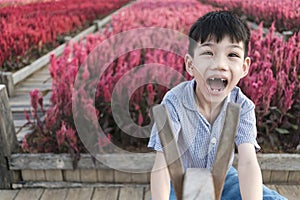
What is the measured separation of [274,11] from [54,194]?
632 centimetres

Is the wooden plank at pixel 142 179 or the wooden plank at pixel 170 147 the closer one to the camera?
Result: the wooden plank at pixel 170 147

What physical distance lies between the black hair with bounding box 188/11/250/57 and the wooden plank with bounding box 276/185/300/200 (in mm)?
1729

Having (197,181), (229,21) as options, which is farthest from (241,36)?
(197,181)

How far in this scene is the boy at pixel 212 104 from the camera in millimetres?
859

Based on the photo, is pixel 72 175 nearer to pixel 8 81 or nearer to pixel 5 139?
pixel 5 139

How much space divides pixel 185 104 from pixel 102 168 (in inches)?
55.3

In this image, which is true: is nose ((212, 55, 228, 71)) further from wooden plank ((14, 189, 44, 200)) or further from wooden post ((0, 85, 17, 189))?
wooden plank ((14, 189, 44, 200))

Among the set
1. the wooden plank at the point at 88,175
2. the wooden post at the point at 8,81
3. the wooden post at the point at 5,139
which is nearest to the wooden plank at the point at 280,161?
the wooden plank at the point at 88,175

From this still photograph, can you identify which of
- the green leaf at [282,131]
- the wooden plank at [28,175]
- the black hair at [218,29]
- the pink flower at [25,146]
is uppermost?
the black hair at [218,29]

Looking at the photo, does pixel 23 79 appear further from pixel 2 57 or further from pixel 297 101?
pixel 297 101

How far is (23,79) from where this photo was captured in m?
4.80

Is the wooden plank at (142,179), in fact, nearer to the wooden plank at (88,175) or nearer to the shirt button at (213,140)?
the wooden plank at (88,175)

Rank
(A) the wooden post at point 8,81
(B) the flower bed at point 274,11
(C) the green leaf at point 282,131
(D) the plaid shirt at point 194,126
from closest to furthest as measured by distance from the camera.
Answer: (D) the plaid shirt at point 194,126 < (C) the green leaf at point 282,131 < (A) the wooden post at point 8,81 < (B) the flower bed at point 274,11

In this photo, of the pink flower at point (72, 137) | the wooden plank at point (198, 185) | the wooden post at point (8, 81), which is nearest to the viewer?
the wooden plank at point (198, 185)
